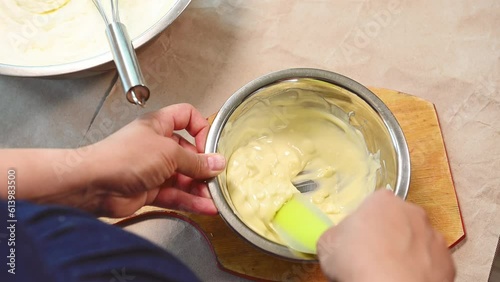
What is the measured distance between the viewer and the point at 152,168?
2.25 feet

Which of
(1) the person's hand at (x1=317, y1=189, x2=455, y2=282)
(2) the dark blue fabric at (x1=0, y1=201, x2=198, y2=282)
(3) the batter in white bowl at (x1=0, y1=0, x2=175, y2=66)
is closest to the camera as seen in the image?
(2) the dark blue fabric at (x1=0, y1=201, x2=198, y2=282)

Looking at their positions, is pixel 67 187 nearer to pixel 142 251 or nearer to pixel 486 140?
pixel 142 251

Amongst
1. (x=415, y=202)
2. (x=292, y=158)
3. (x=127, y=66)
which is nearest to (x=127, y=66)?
(x=127, y=66)

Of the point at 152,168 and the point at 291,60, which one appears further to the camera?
the point at 291,60

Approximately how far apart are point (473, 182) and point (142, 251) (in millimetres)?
Result: 620

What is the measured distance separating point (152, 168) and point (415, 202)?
0.42 m

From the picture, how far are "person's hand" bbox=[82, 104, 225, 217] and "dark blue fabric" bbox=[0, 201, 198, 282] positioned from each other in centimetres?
17

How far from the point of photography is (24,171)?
0.62m

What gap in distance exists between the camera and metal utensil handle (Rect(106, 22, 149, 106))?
0.67 meters

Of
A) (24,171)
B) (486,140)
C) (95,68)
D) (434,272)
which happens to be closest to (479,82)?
(486,140)

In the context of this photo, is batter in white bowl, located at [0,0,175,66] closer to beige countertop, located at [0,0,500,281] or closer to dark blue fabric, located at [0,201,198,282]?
beige countertop, located at [0,0,500,281]

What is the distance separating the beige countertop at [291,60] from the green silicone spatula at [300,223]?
0.92ft

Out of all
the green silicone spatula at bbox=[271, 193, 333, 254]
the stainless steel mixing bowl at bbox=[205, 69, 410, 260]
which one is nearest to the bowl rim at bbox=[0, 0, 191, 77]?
the stainless steel mixing bowl at bbox=[205, 69, 410, 260]

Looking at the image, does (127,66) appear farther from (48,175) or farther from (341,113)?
(341,113)
